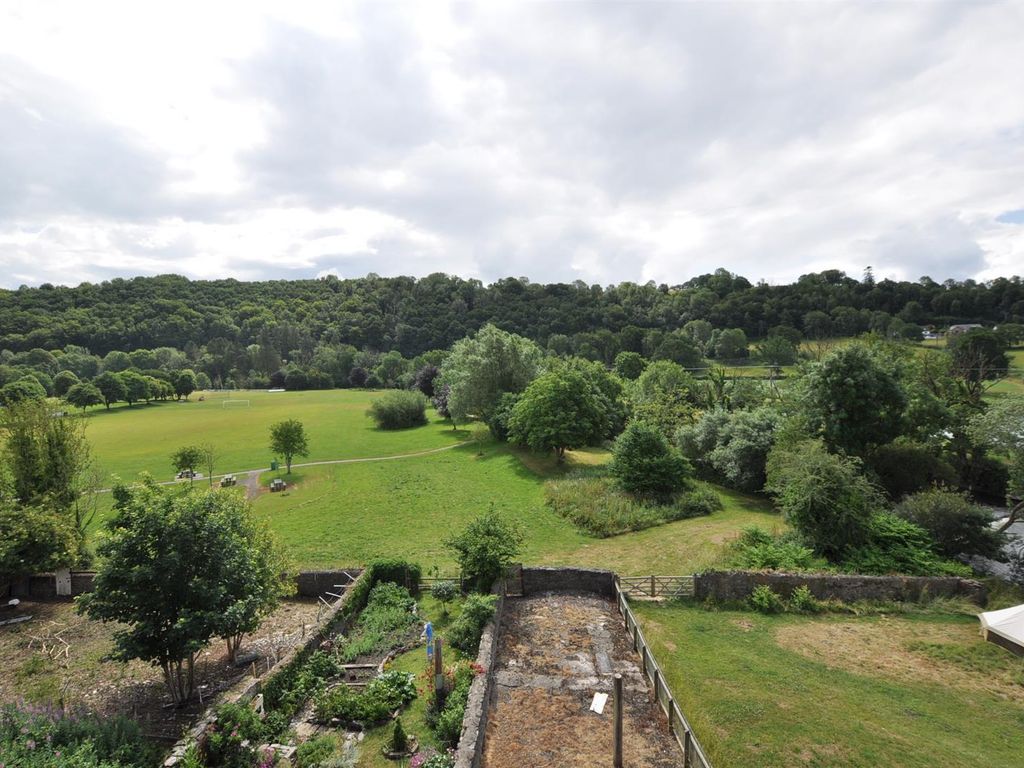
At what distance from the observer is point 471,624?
14.6 metres

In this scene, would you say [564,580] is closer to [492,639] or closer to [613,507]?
[492,639]

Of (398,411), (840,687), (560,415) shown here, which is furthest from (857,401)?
(398,411)

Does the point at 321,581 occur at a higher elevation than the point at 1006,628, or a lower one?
higher

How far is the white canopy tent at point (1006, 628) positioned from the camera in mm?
14508

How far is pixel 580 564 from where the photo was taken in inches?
826

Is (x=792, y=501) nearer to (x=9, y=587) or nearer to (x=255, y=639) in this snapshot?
(x=255, y=639)

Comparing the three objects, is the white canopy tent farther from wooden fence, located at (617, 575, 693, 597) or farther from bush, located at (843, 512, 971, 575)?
wooden fence, located at (617, 575, 693, 597)

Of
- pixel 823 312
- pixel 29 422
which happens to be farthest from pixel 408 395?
pixel 823 312

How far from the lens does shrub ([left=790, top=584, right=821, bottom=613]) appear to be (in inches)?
672

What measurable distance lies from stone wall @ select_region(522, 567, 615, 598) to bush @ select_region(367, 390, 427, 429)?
45.1 m

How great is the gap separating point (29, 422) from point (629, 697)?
25969mm

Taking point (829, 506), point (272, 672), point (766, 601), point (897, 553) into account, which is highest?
point (829, 506)

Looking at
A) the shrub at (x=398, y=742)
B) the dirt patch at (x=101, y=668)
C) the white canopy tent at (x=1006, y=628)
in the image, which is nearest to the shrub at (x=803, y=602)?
the white canopy tent at (x=1006, y=628)

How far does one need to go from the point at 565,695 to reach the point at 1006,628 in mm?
13688
